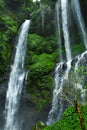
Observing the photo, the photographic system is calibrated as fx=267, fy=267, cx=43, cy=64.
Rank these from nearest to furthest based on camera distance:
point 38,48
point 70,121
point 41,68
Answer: point 70,121 < point 41,68 < point 38,48

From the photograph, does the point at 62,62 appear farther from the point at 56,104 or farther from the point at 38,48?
the point at 38,48

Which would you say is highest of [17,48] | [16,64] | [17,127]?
[17,48]

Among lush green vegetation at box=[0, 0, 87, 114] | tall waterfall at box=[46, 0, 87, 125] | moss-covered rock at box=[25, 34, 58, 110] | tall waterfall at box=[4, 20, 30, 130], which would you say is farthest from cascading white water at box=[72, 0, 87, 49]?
tall waterfall at box=[4, 20, 30, 130]

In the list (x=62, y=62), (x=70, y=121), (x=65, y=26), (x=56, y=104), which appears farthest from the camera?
(x=65, y=26)

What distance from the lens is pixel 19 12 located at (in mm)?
38219

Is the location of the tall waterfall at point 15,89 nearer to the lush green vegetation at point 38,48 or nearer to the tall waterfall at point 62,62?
the lush green vegetation at point 38,48

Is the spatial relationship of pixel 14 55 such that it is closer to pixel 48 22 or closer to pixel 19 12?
pixel 48 22

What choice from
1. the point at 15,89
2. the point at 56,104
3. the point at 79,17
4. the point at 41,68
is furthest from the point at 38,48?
the point at 56,104

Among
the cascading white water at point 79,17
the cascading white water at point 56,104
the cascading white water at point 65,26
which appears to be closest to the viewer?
the cascading white water at point 56,104

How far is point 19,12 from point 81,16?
11.4 meters

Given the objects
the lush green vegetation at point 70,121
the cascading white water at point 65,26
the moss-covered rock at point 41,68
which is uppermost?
the cascading white water at point 65,26

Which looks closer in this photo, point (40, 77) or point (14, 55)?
point (40, 77)

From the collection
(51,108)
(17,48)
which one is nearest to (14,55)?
(17,48)

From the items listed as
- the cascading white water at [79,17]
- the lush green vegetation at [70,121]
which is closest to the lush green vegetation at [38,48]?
the cascading white water at [79,17]
